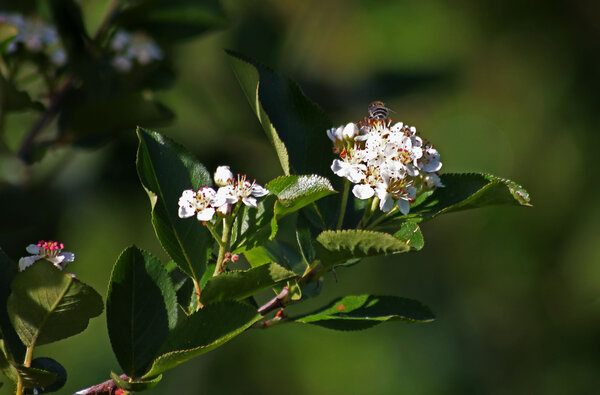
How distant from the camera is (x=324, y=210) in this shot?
0.84 metres

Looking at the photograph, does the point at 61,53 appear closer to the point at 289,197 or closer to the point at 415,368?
the point at 289,197

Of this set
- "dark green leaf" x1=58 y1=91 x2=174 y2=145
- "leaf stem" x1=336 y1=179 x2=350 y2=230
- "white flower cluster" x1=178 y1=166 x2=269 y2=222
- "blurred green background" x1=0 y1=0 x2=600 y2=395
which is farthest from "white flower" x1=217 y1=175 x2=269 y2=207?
"blurred green background" x1=0 y1=0 x2=600 y2=395

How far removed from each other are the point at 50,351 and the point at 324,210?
1.85 meters

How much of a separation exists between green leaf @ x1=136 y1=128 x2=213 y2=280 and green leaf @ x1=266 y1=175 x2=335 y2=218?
0.32 feet

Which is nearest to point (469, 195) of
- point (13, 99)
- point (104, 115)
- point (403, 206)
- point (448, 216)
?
point (403, 206)

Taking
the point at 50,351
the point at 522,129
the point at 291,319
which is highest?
the point at 291,319

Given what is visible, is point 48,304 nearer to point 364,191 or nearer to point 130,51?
point 364,191

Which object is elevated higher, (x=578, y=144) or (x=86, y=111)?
(x=86, y=111)

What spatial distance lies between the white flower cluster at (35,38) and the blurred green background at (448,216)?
0.52 metres

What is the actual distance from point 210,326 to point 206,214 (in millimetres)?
117

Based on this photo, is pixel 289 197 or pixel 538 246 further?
pixel 538 246

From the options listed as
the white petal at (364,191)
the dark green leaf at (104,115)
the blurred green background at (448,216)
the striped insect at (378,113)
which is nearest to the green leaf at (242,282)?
the white petal at (364,191)

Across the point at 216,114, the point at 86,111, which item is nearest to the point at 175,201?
the point at 86,111

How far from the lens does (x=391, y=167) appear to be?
2.44 ft
